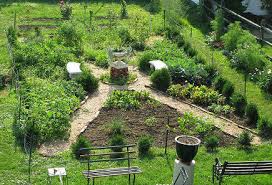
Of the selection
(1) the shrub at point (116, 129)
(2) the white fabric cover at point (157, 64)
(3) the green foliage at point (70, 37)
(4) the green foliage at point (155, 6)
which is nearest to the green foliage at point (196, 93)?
(2) the white fabric cover at point (157, 64)

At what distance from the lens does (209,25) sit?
2630 cm

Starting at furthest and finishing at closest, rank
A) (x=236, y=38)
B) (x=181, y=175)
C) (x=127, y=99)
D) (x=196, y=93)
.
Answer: (x=236, y=38) → (x=196, y=93) → (x=127, y=99) → (x=181, y=175)

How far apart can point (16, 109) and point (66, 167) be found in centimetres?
321

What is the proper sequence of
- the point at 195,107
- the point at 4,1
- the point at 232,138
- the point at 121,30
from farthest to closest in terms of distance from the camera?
the point at 4,1, the point at 121,30, the point at 195,107, the point at 232,138

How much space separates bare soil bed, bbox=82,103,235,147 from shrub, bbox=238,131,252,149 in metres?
0.35

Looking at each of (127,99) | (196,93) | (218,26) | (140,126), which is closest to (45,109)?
(140,126)

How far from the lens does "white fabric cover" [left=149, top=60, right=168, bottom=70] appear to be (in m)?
19.5

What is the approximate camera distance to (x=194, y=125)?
1616cm

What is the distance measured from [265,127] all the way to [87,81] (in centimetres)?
571

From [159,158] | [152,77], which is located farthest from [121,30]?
[159,158]

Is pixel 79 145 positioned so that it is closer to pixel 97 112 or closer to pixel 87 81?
pixel 97 112

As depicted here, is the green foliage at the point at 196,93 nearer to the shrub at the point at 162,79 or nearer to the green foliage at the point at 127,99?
the shrub at the point at 162,79

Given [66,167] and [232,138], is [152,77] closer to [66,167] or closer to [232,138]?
[232,138]

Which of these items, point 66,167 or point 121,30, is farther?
point 121,30
